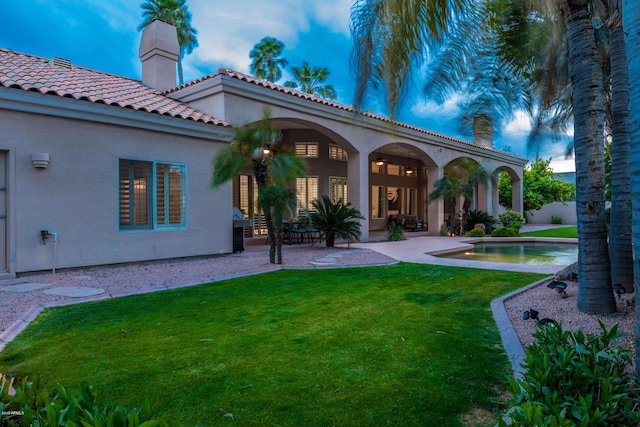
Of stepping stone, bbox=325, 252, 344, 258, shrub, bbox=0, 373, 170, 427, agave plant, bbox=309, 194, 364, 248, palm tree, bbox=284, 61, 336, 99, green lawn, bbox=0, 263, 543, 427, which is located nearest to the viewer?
shrub, bbox=0, 373, 170, 427

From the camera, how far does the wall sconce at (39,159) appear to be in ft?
25.4

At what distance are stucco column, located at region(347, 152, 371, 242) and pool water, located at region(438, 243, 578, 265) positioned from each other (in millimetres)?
Answer: 3678

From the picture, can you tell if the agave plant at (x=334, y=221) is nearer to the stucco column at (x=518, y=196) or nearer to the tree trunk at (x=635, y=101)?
the tree trunk at (x=635, y=101)

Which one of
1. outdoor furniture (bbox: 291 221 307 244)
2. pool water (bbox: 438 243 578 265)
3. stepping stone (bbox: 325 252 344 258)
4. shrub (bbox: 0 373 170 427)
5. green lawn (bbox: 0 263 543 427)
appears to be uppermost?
outdoor furniture (bbox: 291 221 307 244)

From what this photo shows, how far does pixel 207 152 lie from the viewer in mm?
10844

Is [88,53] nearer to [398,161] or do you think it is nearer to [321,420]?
[398,161]

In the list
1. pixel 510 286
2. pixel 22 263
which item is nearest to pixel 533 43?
pixel 510 286

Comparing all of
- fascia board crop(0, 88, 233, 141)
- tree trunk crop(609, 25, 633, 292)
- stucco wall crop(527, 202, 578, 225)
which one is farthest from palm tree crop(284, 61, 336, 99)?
tree trunk crop(609, 25, 633, 292)

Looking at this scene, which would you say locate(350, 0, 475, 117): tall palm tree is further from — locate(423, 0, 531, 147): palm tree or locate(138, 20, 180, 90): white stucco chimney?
locate(138, 20, 180, 90): white stucco chimney

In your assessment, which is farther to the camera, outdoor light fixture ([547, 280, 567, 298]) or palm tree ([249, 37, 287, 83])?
palm tree ([249, 37, 287, 83])

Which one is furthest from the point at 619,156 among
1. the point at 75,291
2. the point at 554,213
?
the point at 554,213

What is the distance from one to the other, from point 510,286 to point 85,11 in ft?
235

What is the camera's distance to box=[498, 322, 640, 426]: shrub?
1.80 metres

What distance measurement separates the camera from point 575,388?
2.15m
